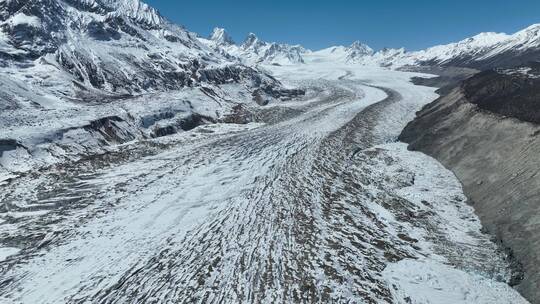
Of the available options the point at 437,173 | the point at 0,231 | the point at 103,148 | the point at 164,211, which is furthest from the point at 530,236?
the point at 103,148

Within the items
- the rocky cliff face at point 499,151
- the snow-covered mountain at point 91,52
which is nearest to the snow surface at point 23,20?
the snow-covered mountain at point 91,52

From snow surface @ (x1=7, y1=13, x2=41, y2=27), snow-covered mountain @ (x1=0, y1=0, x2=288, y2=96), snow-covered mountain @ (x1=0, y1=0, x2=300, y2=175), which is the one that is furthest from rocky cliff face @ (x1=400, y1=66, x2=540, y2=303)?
snow surface @ (x1=7, y1=13, x2=41, y2=27)

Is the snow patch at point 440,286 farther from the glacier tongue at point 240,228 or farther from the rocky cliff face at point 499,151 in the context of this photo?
the rocky cliff face at point 499,151

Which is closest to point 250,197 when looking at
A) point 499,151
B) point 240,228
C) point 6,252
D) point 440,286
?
point 240,228

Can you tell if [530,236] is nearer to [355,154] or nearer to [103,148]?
[355,154]

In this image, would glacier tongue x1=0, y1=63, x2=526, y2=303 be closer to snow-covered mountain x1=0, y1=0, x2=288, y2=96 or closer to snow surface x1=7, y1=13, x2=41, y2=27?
snow-covered mountain x1=0, y1=0, x2=288, y2=96

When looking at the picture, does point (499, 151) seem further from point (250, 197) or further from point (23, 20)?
point (23, 20)
